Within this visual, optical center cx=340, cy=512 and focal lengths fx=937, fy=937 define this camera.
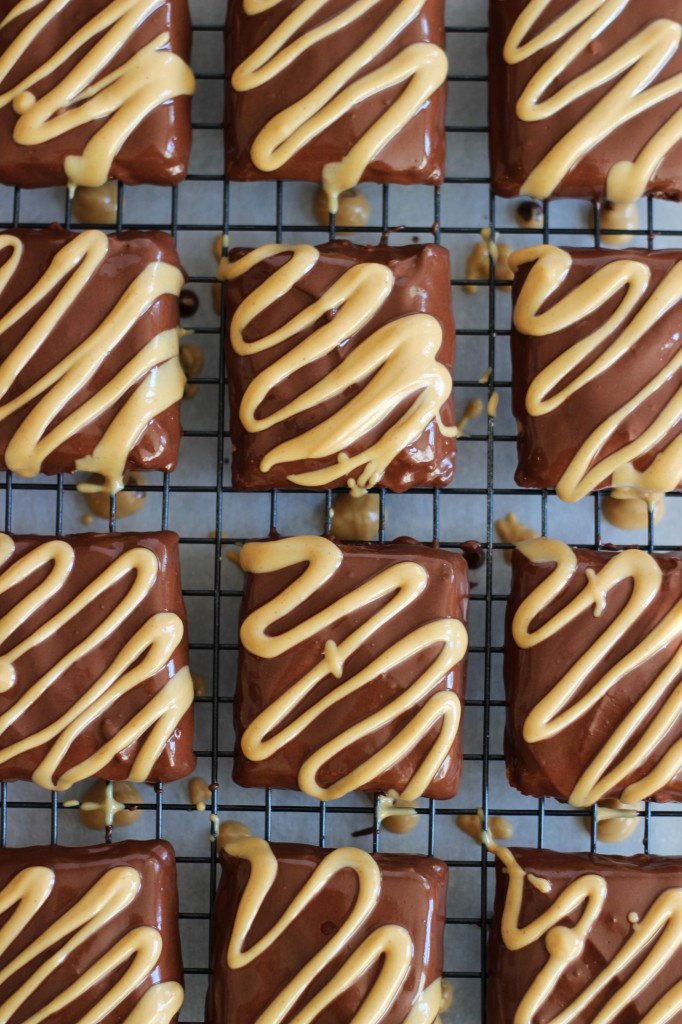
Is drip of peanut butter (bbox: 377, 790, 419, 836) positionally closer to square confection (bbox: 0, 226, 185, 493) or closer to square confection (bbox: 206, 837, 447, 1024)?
square confection (bbox: 206, 837, 447, 1024)

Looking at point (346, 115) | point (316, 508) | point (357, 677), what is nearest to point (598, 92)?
point (346, 115)

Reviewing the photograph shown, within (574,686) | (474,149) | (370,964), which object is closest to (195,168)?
(474,149)

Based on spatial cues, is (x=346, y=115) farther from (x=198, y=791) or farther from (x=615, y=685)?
(x=198, y=791)

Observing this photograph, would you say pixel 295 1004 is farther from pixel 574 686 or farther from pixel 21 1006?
pixel 574 686

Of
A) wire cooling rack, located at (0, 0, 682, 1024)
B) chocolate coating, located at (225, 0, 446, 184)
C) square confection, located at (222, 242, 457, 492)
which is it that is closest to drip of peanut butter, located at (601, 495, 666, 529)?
wire cooling rack, located at (0, 0, 682, 1024)

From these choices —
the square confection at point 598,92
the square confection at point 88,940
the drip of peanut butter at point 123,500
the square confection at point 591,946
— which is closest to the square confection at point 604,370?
the square confection at point 598,92
